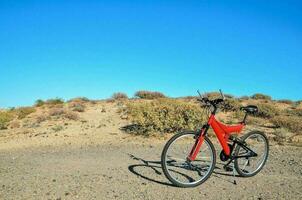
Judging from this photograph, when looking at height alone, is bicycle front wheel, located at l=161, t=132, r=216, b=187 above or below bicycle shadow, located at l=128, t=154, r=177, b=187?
above

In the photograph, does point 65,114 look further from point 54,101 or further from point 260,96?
point 260,96

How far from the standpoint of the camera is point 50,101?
106ft

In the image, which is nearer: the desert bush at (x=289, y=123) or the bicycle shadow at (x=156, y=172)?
the bicycle shadow at (x=156, y=172)

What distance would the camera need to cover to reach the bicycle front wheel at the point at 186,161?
7366 millimetres

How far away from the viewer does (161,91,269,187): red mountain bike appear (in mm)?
7492

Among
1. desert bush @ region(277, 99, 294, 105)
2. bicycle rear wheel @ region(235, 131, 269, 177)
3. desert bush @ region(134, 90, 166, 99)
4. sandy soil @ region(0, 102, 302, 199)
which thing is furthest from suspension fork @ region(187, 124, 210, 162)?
desert bush @ region(134, 90, 166, 99)

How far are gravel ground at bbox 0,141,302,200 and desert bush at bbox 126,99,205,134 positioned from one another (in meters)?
4.56

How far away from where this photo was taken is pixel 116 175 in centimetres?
851

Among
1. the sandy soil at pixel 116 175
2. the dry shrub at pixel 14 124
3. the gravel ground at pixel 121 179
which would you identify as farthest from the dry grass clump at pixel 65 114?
the gravel ground at pixel 121 179

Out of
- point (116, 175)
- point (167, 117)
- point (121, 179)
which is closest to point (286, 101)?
point (167, 117)

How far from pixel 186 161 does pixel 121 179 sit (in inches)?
54.0

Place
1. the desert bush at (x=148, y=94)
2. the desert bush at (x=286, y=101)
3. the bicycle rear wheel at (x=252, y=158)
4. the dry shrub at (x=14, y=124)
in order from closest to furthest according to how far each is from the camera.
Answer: the bicycle rear wheel at (x=252, y=158) < the dry shrub at (x=14, y=124) < the desert bush at (x=286, y=101) < the desert bush at (x=148, y=94)

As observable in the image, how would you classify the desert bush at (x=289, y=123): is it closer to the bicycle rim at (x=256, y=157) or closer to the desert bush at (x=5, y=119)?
the bicycle rim at (x=256, y=157)

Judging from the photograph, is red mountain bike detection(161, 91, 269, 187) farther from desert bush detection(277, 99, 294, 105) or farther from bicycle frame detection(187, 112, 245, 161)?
desert bush detection(277, 99, 294, 105)
